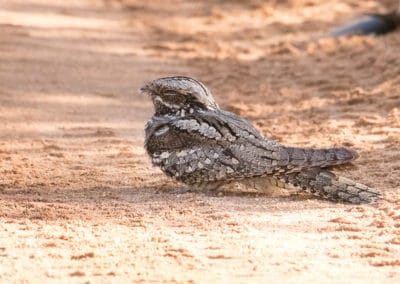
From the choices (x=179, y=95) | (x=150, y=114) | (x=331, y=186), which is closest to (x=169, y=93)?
(x=179, y=95)

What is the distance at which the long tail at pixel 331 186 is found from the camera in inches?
312

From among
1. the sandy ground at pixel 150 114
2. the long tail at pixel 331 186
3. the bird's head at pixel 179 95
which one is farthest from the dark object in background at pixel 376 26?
the long tail at pixel 331 186

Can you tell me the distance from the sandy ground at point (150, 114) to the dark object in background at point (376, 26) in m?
0.35

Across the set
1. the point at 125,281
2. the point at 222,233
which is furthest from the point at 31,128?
the point at 125,281

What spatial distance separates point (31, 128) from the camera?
36.6 feet

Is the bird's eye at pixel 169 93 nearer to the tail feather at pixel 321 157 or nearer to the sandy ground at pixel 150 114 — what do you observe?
the sandy ground at pixel 150 114

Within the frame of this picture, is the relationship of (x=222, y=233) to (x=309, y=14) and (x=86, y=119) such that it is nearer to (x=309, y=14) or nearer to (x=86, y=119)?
(x=86, y=119)

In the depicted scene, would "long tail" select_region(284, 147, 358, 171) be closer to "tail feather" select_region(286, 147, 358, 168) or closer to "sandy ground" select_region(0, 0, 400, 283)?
"tail feather" select_region(286, 147, 358, 168)

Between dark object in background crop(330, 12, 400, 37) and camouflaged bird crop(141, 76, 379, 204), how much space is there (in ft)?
26.9

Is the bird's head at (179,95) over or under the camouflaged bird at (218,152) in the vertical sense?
over

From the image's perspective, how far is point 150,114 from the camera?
12.0 m

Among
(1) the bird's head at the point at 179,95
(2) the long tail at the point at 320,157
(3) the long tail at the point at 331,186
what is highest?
(1) the bird's head at the point at 179,95

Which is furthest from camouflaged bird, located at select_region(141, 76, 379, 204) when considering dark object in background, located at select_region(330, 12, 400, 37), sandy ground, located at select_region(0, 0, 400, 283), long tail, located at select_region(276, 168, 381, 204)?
dark object in background, located at select_region(330, 12, 400, 37)

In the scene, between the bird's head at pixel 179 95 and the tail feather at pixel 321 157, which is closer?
the tail feather at pixel 321 157
